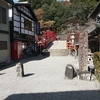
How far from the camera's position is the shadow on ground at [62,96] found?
5.91 m

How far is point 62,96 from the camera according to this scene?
6.11m

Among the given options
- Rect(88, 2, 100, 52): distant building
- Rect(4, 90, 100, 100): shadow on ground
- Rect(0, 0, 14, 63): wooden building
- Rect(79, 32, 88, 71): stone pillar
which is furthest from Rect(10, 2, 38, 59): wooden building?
Rect(4, 90, 100, 100): shadow on ground

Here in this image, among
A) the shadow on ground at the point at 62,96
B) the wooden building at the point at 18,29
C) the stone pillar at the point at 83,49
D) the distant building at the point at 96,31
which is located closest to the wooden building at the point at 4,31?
the wooden building at the point at 18,29

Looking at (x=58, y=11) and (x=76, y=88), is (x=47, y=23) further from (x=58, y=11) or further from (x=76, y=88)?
(x=76, y=88)

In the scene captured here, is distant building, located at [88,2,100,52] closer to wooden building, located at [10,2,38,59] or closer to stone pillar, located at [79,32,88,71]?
stone pillar, located at [79,32,88,71]

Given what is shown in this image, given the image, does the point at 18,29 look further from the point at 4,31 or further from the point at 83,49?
the point at 83,49

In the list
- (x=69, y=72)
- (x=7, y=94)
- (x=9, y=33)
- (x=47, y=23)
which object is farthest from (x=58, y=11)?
(x=7, y=94)

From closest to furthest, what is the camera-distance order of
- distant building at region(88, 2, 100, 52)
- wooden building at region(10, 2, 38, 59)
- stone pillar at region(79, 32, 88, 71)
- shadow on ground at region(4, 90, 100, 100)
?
shadow on ground at region(4, 90, 100, 100) → stone pillar at region(79, 32, 88, 71) → distant building at region(88, 2, 100, 52) → wooden building at region(10, 2, 38, 59)

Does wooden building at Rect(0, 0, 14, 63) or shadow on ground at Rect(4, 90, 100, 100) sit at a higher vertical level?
wooden building at Rect(0, 0, 14, 63)

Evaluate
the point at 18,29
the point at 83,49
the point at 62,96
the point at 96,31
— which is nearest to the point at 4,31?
the point at 18,29

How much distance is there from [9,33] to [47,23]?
2571 cm

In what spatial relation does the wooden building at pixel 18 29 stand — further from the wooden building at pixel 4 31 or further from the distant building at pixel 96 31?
the distant building at pixel 96 31

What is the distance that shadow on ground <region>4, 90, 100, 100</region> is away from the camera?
591 centimetres

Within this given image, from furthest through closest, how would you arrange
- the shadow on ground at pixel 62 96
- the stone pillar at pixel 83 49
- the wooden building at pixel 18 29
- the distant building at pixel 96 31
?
the wooden building at pixel 18 29, the distant building at pixel 96 31, the stone pillar at pixel 83 49, the shadow on ground at pixel 62 96
